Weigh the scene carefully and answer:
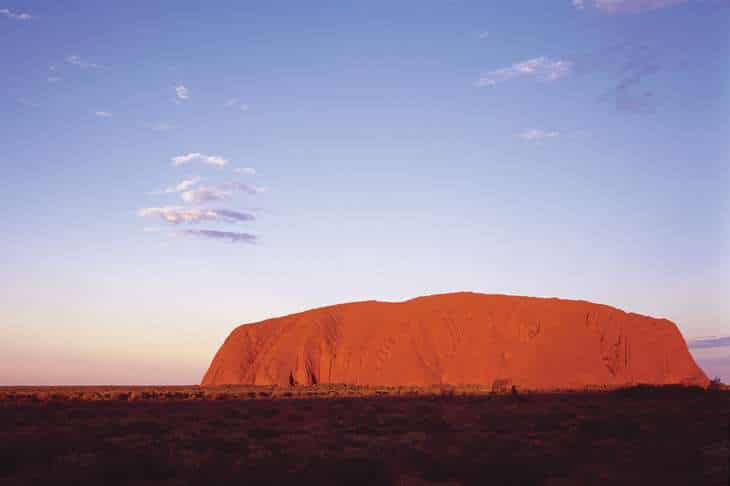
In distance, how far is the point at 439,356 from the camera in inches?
3164

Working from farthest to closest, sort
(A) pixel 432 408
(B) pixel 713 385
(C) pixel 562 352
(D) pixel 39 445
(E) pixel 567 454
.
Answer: (C) pixel 562 352 < (B) pixel 713 385 < (A) pixel 432 408 < (D) pixel 39 445 < (E) pixel 567 454

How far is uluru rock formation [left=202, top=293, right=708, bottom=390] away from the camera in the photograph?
244 feet

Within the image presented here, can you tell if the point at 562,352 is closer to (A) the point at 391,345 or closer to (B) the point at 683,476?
(A) the point at 391,345

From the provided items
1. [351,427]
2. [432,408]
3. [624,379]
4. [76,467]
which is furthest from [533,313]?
[76,467]

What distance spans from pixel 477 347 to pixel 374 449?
64078 millimetres

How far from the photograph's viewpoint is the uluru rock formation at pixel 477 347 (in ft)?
244

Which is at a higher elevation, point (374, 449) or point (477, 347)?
point (477, 347)

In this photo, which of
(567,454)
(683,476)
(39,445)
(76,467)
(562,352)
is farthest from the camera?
(562,352)

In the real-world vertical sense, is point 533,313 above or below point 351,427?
above

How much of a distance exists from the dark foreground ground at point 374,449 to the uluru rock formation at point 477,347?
4951 centimetres

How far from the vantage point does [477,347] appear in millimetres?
78062

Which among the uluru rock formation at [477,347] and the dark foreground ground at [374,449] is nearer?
the dark foreground ground at [374,449]

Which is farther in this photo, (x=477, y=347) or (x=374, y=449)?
(x=477, y=347)

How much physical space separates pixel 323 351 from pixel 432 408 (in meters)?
58.4
